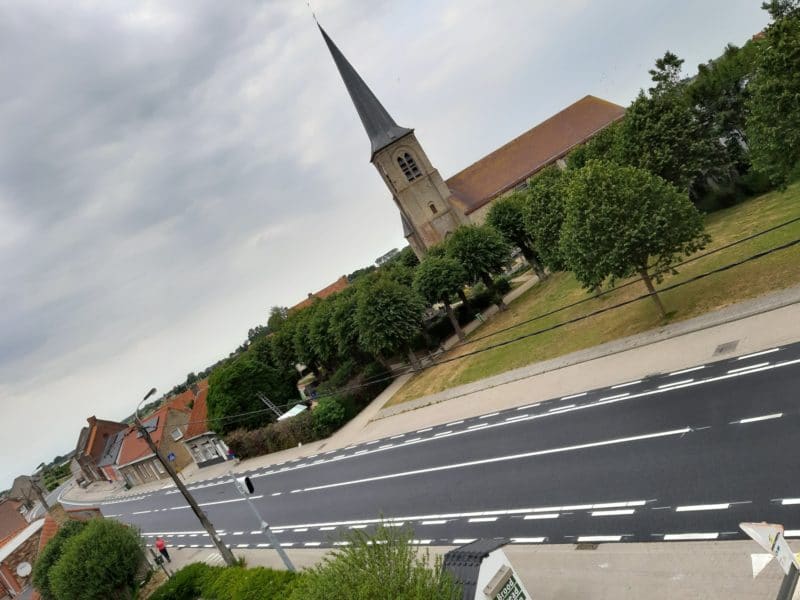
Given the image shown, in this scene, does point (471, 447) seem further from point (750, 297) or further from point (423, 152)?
point (423, 152)

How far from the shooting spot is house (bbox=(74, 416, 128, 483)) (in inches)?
2972

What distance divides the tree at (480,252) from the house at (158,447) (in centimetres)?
3282

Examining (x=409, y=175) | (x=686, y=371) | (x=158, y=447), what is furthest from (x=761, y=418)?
(x=158, y=447)

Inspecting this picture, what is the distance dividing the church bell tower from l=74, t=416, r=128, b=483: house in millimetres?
52636

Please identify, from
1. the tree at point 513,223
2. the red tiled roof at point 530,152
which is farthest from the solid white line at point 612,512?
the red tiled roof at point 530,152

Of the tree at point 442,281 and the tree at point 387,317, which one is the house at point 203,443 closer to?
the tree at point 387,317

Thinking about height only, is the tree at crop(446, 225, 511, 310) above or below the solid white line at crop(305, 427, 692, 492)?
above

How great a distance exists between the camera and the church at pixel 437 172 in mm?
61844

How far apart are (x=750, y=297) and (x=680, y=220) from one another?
4458 millimetres

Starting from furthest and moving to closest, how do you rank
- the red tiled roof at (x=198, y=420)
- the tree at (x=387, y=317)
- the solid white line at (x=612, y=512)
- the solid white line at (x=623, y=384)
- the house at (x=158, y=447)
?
the house at (x=158, y=447), the red tiled roof at (x=198, y=420), the tree at (x=387, y=317), the solid white line at (x=623, y=384), the solid white line at (x=612, y=512)

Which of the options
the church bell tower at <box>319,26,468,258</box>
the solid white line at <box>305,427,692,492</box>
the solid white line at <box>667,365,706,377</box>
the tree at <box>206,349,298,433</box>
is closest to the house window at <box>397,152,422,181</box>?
the church bell tower at <box>319,26,468,258</box>

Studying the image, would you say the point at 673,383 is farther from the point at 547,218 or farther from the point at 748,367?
the point at 547,218

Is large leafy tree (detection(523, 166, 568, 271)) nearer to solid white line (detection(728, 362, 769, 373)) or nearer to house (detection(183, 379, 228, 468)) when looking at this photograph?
solid white line (detection(728, 362, 769, 373))

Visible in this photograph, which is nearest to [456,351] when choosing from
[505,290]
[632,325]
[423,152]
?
[505,290]
